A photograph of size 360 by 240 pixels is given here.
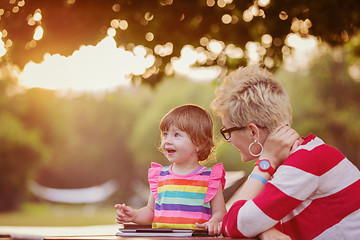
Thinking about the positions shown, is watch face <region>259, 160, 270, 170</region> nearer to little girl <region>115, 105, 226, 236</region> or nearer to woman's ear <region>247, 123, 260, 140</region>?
woman's ear <region>247, 123, 260, 140</region>

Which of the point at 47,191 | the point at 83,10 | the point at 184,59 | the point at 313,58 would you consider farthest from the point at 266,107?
the point at 47,191

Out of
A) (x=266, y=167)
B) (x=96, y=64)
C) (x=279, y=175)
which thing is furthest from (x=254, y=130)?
(x=96, y=64)

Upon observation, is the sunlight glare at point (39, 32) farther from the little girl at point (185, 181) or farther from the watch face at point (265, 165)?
the watch face at point (265, 165)

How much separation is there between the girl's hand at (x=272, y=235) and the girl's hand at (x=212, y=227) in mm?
357

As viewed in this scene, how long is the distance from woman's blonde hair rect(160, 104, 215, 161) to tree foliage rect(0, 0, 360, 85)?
1.57 metres

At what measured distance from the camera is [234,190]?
145 inches

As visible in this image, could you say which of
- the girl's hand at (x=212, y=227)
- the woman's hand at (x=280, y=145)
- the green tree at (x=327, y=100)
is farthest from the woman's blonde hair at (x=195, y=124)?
the green tree at (x=327, y=100)

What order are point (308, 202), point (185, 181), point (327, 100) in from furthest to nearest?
point (327, 100), point (185, 181), point (308, 202)

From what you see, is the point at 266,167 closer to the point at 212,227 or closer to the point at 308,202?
the point at 308,202

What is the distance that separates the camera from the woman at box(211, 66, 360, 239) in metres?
2.09

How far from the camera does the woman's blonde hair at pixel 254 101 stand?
7.64 feet

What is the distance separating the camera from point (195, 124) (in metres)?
2.85

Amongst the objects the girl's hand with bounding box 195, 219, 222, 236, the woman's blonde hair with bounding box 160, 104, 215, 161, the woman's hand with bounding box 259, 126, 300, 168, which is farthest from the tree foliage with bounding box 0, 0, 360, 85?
the woman's hand with bounding box 259, 126, 300, 168

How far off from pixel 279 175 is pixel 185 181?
2.45ft
